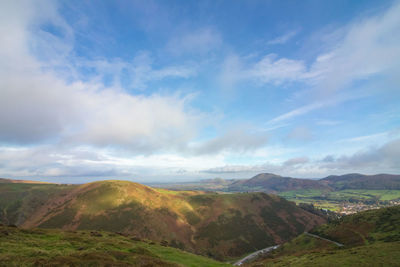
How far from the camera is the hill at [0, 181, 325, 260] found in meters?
117

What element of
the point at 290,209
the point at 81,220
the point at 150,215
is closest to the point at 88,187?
the point at 81,220

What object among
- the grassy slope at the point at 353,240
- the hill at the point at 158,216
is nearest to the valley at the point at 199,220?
the hill at the point at 158,216

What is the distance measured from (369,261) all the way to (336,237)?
229ft

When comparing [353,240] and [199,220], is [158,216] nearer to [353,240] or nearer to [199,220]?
[199,220]

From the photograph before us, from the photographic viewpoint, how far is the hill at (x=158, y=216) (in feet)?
384

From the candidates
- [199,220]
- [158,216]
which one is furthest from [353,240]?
[158,216]

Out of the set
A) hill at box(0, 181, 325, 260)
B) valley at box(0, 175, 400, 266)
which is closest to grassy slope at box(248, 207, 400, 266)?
valley at box(0, 175, 400, 266)

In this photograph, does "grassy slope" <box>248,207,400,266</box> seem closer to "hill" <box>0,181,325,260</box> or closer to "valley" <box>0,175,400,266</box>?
"valley" <box>0,175,400,266</box>

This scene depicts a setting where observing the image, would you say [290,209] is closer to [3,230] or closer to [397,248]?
[397,248]

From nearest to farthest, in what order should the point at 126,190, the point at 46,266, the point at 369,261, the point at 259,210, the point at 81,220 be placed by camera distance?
1. the point at 46,266
2. the point at 369,261
3. the point at 81,220
4. the point at 126,190
5. the point at 259,210

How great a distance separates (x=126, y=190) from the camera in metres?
154

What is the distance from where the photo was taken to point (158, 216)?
133 meters

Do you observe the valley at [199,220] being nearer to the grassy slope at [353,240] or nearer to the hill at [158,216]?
the hill at [158,216]

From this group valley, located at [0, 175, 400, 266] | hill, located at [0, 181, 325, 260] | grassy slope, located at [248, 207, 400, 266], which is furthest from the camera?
hill, located at [0, 181, 325, 260]
